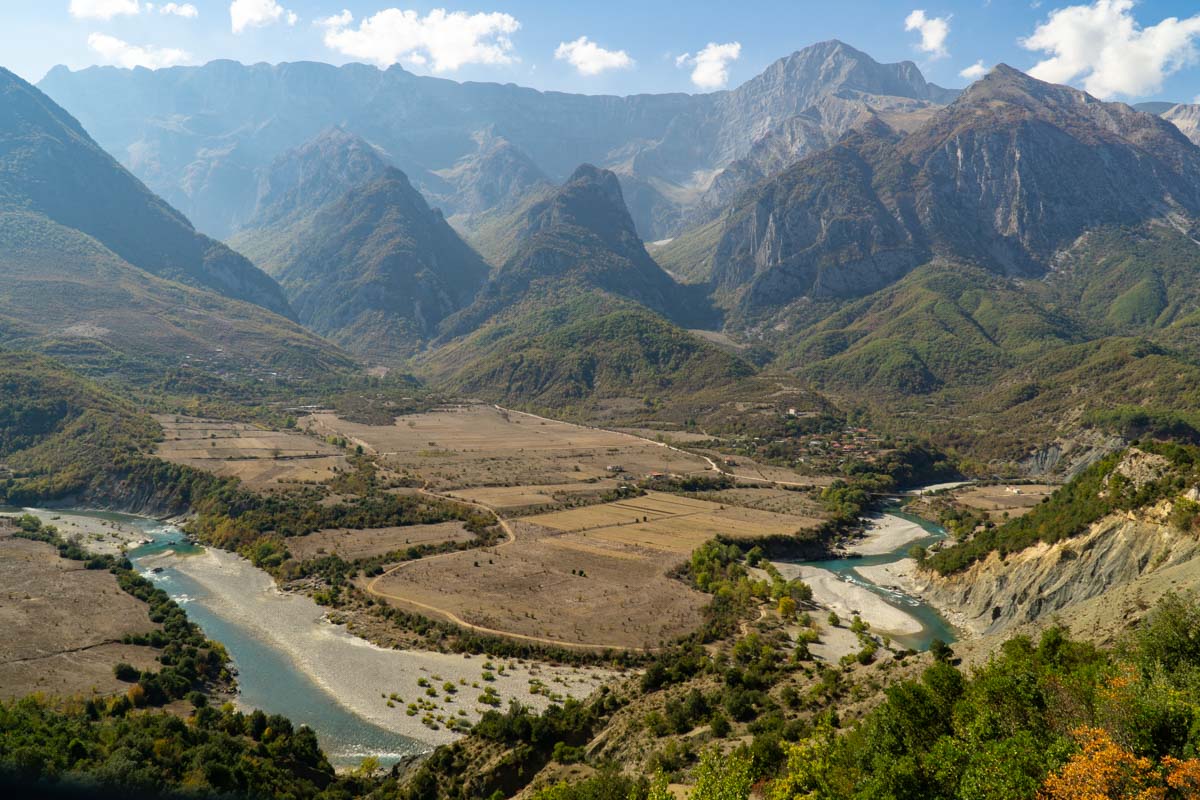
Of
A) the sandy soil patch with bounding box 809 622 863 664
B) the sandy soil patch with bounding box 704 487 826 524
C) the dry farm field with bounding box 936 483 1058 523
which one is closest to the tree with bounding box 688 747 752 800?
the sandy soil patch with bounding box 809 622 863 664

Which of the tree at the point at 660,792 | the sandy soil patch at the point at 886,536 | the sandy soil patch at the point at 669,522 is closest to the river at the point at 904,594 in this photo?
Answer: the sandy soil patch at the point at 886,536

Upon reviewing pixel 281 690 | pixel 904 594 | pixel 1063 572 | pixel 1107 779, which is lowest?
pixel 281 690

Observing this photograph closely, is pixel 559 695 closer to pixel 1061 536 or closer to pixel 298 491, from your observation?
pixel 1061 536

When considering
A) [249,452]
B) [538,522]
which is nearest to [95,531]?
[249,452]

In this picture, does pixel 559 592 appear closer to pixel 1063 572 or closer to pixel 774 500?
pixel 1063 572

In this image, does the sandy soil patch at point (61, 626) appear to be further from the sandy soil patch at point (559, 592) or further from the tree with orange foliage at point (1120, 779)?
the tree with orange foliage at point (1120, 779)

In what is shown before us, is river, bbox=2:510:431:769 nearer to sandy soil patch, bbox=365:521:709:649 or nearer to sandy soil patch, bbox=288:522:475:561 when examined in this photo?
sandy soil patch, bbox=288:522:475:561

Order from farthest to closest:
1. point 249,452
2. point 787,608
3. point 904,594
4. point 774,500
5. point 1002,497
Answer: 1. point 249,452
2. point 1002,497
3. point 774,500
4. point 904,594
5. point 787,608
